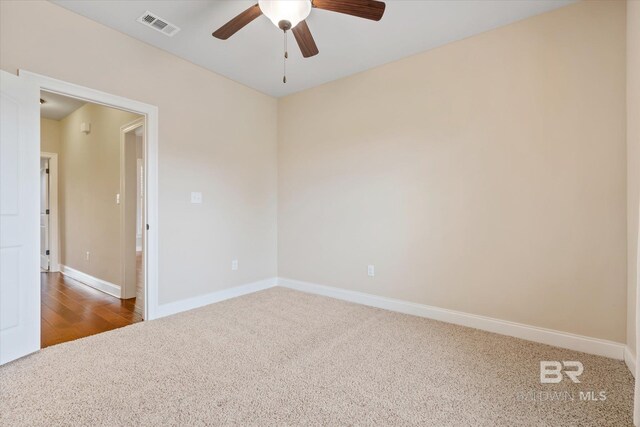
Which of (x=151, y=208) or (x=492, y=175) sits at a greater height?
(x=492, y=175)

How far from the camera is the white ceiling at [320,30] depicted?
2311mm

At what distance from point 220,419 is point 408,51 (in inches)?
135

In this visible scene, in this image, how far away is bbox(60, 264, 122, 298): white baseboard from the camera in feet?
12.8

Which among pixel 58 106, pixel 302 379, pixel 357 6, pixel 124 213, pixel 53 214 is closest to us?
pixel 357 6

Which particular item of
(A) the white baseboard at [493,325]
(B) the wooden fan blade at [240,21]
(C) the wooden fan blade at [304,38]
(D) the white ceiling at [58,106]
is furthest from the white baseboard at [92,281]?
(C) the wooden fan blade at [304,38]

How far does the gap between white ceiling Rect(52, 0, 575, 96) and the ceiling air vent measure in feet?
0.13

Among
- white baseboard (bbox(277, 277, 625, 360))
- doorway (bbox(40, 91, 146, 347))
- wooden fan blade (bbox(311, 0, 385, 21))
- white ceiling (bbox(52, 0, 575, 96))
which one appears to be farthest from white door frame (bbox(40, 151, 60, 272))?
wooden fan blade (bbox(311, 0, 385, 21))

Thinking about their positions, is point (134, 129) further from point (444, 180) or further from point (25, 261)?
point (444, 180)

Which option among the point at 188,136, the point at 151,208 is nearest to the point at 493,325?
the point at 151,208

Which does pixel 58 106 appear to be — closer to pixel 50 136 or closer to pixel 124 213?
pixel 50 136

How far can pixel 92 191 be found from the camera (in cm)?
441

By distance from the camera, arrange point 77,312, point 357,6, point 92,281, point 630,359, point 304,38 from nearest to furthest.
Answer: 1. point 357,6
2. point 630,359
3. point 304,38
4. point 77,312
5. point 92,281

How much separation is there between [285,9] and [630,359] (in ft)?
10.6

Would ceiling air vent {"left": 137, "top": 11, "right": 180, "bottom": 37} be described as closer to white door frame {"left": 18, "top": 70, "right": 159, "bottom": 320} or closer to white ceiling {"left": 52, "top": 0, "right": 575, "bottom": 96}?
white ceiling {"left": 52, "top": 0, "right": 575, "bottom": 96}
